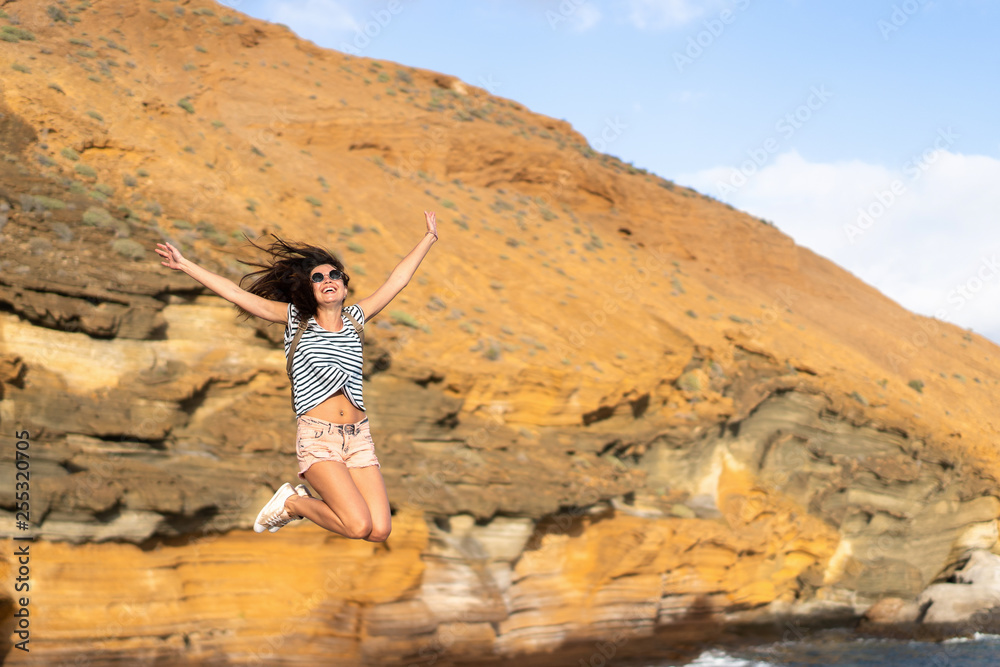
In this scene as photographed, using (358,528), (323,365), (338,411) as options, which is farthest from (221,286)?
(358,528)

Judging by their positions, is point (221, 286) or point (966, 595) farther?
point (966, 595)

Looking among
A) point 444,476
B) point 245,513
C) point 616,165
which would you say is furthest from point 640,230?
point 245,513

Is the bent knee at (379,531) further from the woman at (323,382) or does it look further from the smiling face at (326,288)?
the smiling face at (326,288)

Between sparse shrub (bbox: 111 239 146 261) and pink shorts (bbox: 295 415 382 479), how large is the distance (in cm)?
1106

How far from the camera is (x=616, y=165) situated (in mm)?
42844

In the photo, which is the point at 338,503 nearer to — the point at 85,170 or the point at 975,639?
the point at 85,170

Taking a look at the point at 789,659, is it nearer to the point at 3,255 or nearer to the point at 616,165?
the point at 3,255

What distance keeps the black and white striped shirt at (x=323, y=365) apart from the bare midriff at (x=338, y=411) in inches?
1.5

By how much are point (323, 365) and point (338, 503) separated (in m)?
0.69

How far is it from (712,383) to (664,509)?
4042mm

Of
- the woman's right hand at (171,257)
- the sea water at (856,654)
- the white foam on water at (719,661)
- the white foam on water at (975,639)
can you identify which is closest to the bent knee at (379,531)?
the woman's right hand at (171,257)

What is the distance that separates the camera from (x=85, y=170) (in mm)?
15734

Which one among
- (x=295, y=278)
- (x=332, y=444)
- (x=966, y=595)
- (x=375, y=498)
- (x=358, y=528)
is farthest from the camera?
(x=966, y=595)

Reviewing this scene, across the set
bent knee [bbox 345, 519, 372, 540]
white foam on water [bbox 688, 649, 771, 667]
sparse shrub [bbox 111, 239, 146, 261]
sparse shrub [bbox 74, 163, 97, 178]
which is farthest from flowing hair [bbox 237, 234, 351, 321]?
white foam on water [bbox 688, 649, 771, 667]
